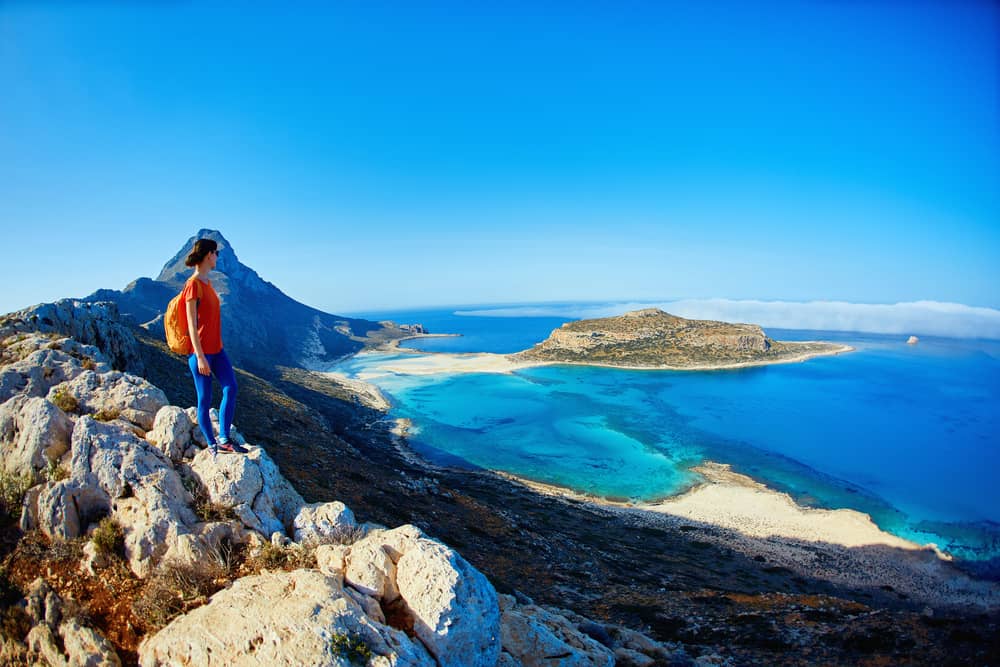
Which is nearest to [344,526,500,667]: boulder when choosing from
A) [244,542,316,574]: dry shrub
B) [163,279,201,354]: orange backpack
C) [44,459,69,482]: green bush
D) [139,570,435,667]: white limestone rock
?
[139,570,435,667]: white limestone rock

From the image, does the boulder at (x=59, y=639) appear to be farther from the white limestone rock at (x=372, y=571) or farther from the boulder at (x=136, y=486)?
the white limestone rock at (x=372, y=571)

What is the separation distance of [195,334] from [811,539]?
1441 inches

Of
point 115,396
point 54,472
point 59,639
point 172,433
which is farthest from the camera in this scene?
point 115,396

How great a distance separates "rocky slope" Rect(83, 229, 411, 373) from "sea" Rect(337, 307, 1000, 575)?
2033 centimetres

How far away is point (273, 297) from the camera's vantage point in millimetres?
150125

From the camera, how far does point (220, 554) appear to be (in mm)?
5590

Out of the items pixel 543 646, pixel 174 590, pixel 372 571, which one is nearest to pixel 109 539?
pixel 174 590

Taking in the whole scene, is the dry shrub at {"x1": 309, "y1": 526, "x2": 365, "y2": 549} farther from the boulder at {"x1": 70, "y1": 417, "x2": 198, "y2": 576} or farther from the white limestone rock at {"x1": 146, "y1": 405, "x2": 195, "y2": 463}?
the white limestone rock at {"x1": 146, "y1": 405, "x2": 195, "y2": 463}

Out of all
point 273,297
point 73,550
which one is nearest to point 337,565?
point 73,550

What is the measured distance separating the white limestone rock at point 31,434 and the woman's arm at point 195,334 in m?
2.98

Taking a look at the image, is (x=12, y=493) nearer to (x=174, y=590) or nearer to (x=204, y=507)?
(x=204, y=507)

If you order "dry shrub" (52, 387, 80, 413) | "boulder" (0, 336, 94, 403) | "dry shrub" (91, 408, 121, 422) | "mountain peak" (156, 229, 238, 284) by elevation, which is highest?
"mountain peak" (156, 229, 238, 284)

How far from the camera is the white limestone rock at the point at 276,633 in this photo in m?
4.33

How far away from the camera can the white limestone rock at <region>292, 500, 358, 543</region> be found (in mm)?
6248
